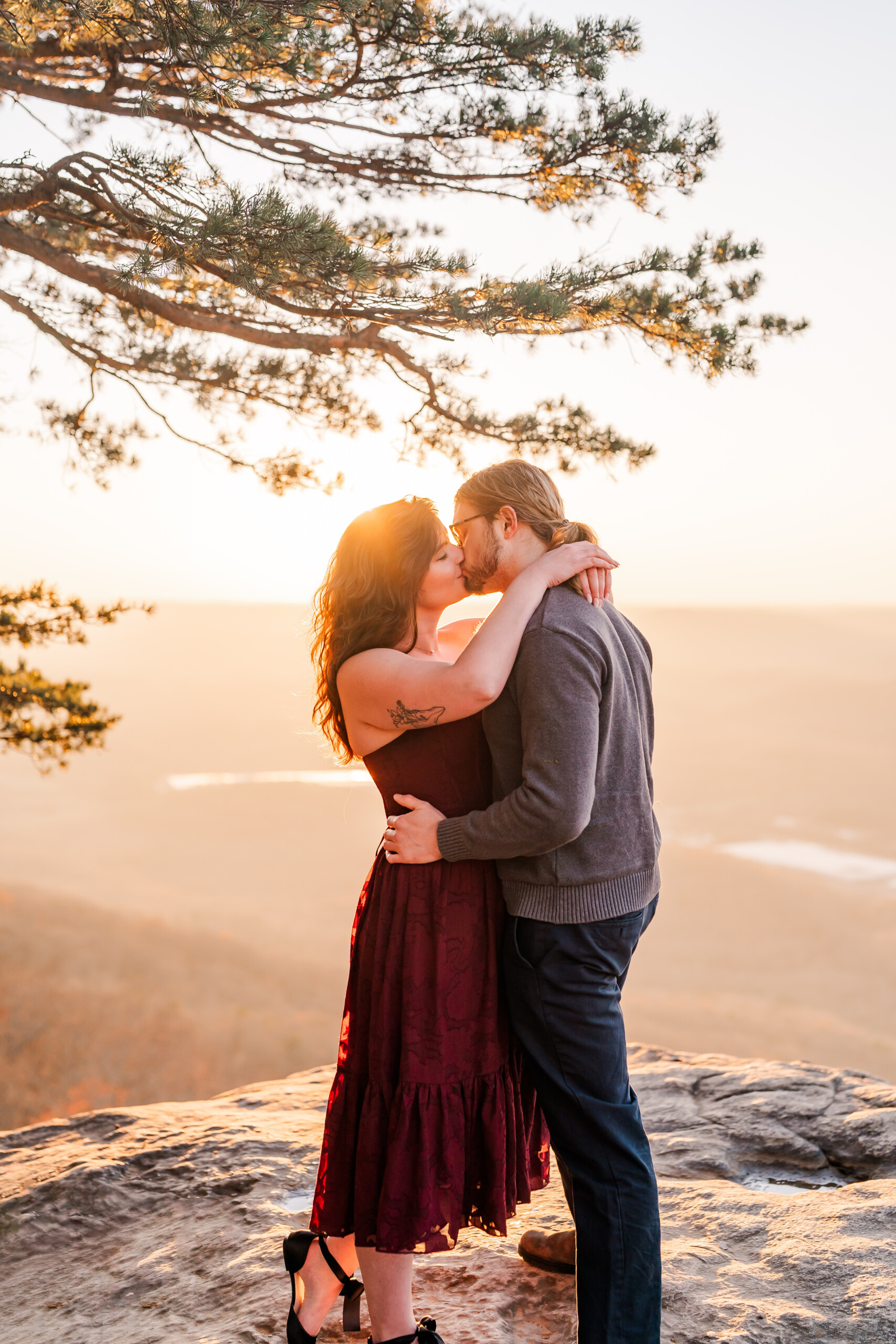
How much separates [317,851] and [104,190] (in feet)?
172

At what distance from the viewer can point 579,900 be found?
7.07ft

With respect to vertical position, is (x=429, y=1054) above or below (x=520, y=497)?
below

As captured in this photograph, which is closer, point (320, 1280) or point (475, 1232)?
point (320, 1280)

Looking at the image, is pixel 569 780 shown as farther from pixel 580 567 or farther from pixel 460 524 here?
pixel 460 524

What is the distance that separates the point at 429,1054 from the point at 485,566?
1232 millimetres

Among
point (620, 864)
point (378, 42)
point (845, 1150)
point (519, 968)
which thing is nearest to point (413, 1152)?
point (519, 968)

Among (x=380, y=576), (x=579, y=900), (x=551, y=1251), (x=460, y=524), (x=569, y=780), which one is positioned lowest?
(x=551, y=1251)

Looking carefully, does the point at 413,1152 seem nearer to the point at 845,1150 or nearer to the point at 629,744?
the point at 629,744

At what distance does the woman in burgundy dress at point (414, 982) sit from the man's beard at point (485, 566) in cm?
3

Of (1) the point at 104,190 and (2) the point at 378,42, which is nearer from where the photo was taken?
(1) the point at 104,190

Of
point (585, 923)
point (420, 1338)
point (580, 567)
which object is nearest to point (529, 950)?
point (585, 923)

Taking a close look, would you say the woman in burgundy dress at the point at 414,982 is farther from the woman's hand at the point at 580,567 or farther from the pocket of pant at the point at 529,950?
the pocket of pant at the point at 529,950

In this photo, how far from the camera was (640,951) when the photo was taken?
3962 centimetres

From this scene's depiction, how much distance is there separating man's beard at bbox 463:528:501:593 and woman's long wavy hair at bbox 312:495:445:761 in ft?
0.36
